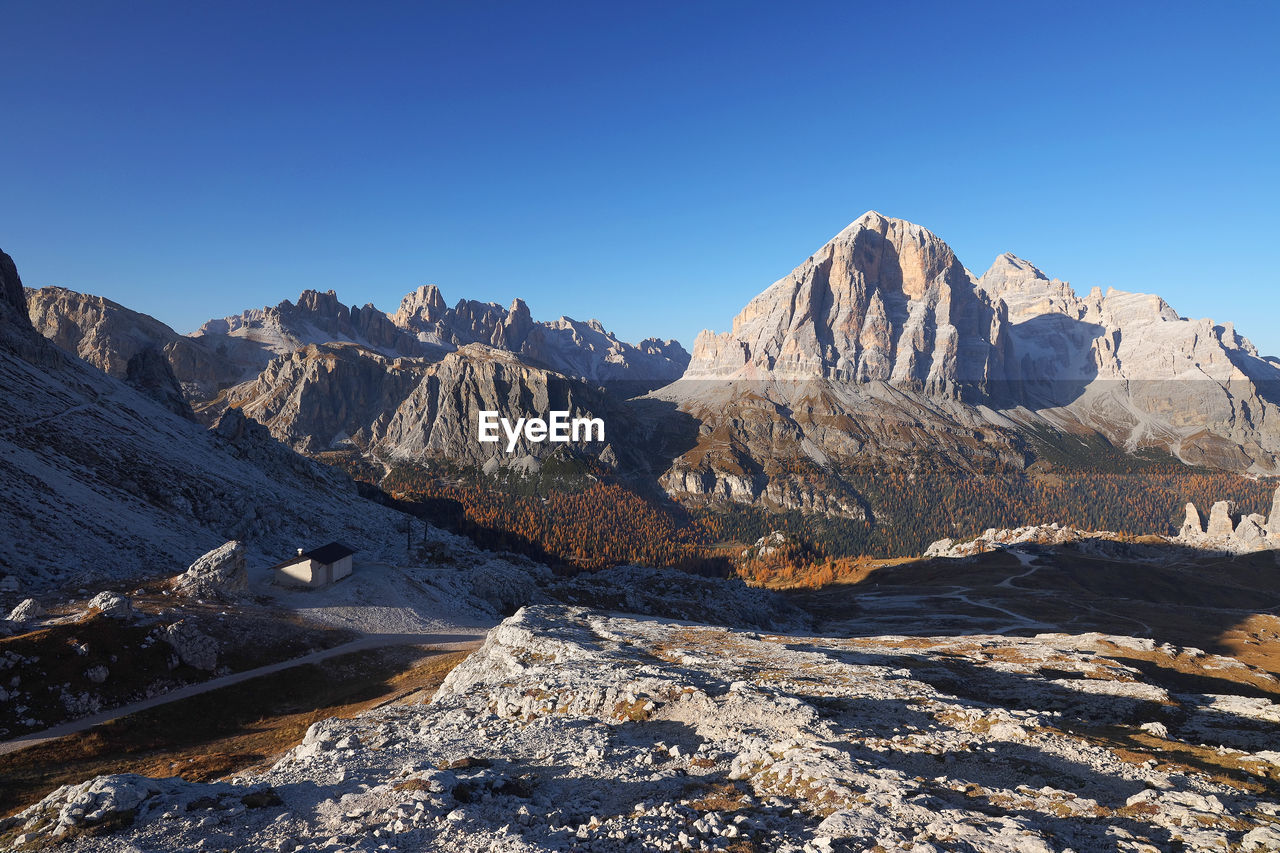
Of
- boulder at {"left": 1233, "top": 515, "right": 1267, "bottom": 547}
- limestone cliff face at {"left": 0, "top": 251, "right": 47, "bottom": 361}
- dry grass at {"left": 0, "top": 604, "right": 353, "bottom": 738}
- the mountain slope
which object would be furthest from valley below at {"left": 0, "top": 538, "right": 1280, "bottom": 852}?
boulder at {"left": 1233, "top": 515, "right": 1267, "bottom": 547}

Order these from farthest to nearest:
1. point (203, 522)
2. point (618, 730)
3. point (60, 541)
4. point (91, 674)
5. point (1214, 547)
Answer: point (1214, 547), point (203, 522), point (60, 541), point (91, 674), point (618, 730)

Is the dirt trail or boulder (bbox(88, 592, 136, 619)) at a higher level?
boulder (bbox(88, 592, 136, 619))

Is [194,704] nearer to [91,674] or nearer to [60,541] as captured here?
[91,674]

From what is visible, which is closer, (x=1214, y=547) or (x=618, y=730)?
(x=618, y=730)

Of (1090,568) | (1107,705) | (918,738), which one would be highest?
(918,738)

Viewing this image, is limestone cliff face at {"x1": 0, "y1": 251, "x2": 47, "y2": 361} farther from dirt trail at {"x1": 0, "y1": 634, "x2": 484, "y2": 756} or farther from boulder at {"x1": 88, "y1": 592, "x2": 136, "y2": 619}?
dirt trail at {"x1": 0, "y1": 634, "x2": 484, "y2": 756}

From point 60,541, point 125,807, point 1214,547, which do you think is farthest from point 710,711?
point 1214,547
